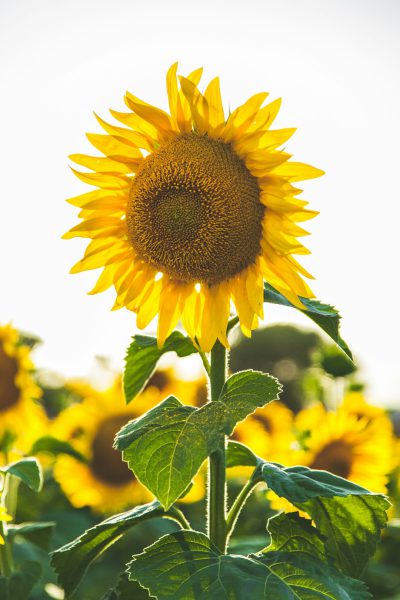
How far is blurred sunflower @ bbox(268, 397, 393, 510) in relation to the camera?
3506 mm

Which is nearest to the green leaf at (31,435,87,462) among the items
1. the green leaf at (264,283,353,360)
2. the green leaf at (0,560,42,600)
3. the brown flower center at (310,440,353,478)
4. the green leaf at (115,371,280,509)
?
the green leaf at (0,560,42,600)

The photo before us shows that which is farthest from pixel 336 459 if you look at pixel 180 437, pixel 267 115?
pixel 267 115

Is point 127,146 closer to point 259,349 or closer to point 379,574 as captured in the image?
point 379,574

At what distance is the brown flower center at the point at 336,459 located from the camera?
348cm

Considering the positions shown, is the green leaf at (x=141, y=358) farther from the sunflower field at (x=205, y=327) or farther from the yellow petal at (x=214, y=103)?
the yellow petal at (x=214, y=103)

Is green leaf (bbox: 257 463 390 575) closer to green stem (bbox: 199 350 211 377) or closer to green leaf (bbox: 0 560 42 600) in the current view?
green stem (bbox: 199 350 211 377)

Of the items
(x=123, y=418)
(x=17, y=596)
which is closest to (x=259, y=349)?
(x=123, y=418)

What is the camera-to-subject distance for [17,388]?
398 centimetres

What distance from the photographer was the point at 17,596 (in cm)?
216

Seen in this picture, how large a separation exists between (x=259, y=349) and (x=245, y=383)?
19057mm

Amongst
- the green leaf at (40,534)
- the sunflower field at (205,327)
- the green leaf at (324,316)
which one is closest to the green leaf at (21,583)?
the sunflower field at (205,327)

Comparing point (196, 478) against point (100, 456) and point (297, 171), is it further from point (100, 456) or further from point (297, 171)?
point (297, 171)

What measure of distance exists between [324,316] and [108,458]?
113 inches

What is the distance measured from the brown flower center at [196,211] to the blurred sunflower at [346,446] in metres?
1.72
